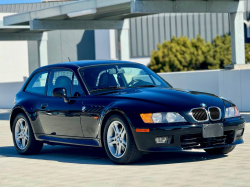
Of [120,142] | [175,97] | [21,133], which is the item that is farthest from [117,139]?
[21,133]

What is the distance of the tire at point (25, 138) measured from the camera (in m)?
9.16

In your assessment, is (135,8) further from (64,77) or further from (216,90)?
(64,77)

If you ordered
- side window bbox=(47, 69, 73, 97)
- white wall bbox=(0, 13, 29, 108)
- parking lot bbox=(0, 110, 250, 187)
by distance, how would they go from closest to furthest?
1. parking lot bbox=(0, 110, 250, 187)
2. side window bbox=(47, 69, 73, 97)
3. white wall bbox=(0, 13, 29, 108)

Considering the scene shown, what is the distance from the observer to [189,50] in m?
49.7

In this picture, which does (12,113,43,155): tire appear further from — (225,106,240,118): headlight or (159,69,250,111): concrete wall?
(159,69,250,111): concrete wall

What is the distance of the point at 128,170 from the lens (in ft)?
22.8

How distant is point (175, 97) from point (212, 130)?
2.16 feet

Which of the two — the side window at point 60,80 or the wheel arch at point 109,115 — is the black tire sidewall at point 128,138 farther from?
the side window at point 60,80

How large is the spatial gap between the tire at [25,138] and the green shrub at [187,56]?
131ft

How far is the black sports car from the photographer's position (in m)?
7.11

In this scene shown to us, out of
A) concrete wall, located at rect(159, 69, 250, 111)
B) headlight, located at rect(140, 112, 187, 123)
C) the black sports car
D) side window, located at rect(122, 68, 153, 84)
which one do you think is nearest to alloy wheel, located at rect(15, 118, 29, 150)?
the black sports car

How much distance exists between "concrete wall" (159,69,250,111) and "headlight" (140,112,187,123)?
10505mm

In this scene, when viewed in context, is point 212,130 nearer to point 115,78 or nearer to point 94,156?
point 115,78

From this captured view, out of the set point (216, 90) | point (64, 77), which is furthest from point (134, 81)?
point (216, 90)
